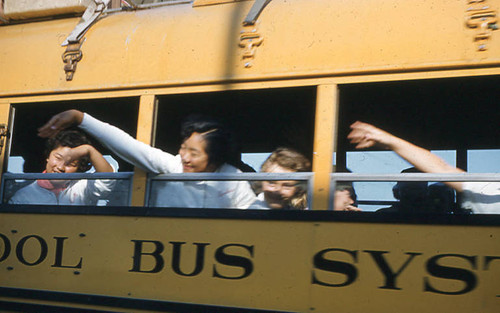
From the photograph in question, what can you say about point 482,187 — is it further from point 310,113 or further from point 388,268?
point 310,113

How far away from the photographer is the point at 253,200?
2537mm

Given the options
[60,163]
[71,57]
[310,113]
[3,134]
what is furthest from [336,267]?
[3,134]

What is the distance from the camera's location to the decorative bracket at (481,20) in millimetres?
2332

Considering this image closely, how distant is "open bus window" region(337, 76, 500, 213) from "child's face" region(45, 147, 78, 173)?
1382 millimetres

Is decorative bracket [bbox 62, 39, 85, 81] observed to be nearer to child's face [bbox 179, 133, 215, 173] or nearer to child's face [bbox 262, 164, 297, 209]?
child's face [bbox 179, 133, 215, 173]

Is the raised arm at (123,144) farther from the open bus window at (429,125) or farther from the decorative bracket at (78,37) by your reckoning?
the open bus window at (429,125)

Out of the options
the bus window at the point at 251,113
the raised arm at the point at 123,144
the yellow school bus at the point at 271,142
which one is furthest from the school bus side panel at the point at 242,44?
the raised arm at the point at 123,144

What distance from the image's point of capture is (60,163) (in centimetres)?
300

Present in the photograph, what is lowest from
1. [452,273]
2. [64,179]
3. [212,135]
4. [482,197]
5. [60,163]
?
[452,273]

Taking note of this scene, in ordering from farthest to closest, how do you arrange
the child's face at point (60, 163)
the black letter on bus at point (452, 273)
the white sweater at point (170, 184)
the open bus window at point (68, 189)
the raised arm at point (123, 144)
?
1. the child's face at point (60, 163)
2. the open bus window at point (68, 189)
3. the raised arm at point (123, 144)
4. the white sweater at point (170, 184)
5. the black letter on bus at point (452, 273)

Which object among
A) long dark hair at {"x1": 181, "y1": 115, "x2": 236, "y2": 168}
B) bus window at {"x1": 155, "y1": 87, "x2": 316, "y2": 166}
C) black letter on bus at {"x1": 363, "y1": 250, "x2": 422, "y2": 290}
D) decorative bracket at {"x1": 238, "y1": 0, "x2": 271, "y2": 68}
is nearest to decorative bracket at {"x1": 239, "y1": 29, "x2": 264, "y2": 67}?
decorative bracket at {"x1": 238, "y1": 0, "x2": 271, "y2": 68}

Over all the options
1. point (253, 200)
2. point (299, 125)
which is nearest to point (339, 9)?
point (299, 125)

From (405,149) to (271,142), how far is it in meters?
1.03

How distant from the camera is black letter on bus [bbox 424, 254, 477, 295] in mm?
2131
